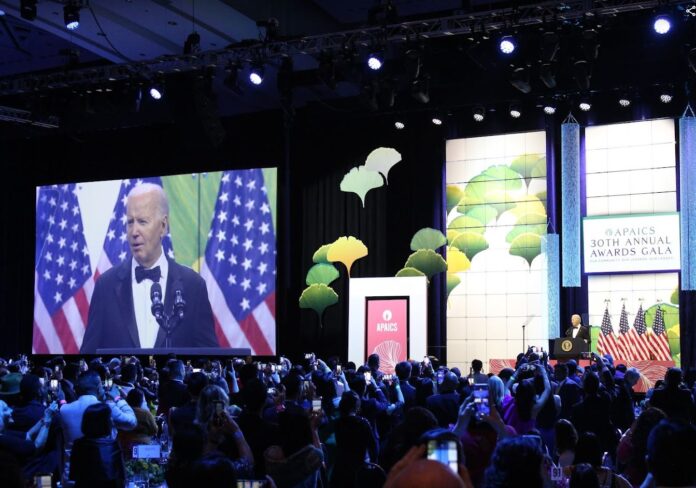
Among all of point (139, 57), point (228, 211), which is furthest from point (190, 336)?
point (139, 57)

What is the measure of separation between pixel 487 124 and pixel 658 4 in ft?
15.6

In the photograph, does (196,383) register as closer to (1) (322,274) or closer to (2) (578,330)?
(2) (578,330)

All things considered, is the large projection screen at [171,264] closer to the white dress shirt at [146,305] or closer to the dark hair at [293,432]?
the white dress shirt at [146,305]

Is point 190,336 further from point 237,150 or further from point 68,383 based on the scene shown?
point 68,383

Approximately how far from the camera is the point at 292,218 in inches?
671

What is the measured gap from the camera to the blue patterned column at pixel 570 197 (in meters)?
13.8

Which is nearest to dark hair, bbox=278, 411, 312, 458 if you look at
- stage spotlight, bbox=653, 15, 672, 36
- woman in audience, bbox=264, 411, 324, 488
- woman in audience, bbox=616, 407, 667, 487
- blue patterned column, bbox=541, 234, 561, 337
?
woman in audience, bbox=264, 411, 324, 488

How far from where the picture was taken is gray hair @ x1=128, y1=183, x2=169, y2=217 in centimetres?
1748

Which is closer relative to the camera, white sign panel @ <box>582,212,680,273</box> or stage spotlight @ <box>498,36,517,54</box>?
stage spotlight @ <box>498,36,517,54</box>

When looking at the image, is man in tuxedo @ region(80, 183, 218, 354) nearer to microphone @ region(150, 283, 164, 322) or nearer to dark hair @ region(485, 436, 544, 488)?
microphone @ region(150, 283, 164, 322)

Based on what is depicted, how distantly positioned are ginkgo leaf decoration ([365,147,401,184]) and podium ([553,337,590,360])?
208 inches

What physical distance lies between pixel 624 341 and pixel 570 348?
280cm

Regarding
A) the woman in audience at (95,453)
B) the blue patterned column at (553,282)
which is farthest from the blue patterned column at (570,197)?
the woman in audience at (95,453)

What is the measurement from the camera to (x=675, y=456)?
2504mm
